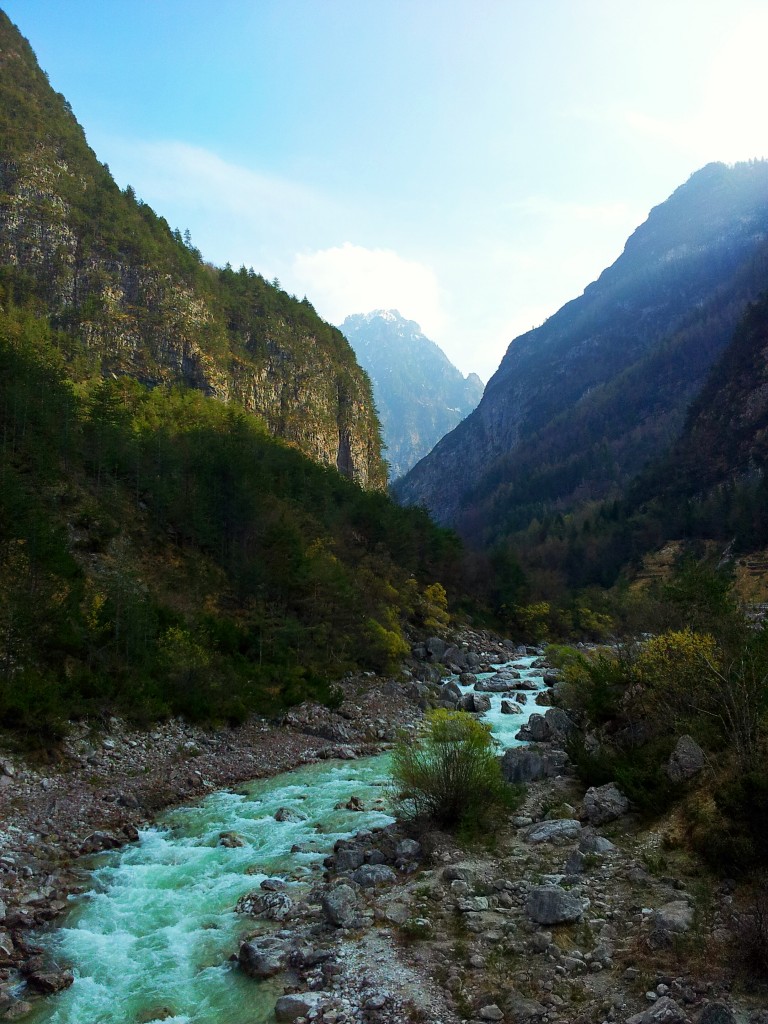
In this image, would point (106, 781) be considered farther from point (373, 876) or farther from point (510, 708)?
point (510, 708)

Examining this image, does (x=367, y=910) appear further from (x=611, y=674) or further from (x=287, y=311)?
(x=287, y=311)

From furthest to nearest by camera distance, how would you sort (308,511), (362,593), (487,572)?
1. (487,572)
2. (308,511)
3. (362,593)

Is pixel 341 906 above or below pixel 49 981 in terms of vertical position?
above

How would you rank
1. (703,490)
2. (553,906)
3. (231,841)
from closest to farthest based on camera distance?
1. (553,906)
2. (231,841)
3. (703,490)

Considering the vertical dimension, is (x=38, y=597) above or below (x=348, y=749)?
above

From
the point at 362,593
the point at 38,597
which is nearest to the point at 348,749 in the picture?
the point at 38,597

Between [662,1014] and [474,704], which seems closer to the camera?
[662,1014]

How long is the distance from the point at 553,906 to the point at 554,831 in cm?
427

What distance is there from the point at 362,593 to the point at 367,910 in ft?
111

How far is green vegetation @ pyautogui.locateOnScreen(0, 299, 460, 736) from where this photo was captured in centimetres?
2222

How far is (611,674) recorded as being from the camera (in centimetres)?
2034

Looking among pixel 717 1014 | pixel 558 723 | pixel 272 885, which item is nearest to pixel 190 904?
pixel 272 885

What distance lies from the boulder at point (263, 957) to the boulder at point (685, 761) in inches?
371

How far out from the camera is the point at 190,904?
1244 centimetres
